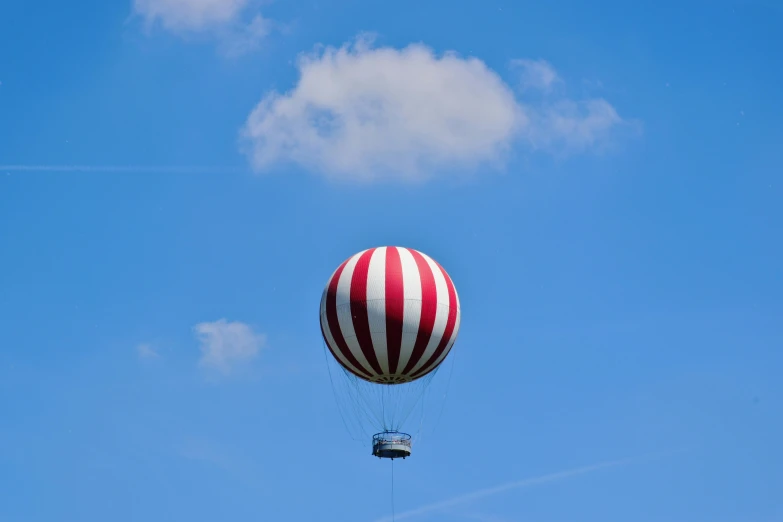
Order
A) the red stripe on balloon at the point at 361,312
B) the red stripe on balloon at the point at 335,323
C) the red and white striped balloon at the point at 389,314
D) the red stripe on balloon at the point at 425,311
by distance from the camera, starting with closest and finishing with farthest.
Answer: the red and white striped balloon at the point at 389,314, the red stripe on balloon at the point at 361,312, the red stripe on balloon at the point at 425,311, the red stripe on balloon at the point at 335,323

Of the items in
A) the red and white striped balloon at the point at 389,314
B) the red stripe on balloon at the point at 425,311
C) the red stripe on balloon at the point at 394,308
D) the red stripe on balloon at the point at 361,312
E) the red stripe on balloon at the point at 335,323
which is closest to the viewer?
the red stripe on balloon at the point at 394,308

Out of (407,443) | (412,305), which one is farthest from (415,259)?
(407,443)

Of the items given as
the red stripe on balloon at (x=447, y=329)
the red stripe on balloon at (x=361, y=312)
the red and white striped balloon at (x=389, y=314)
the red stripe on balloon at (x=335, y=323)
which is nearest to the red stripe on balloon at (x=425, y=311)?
the red and white striped balloon at (x=389, y=314)

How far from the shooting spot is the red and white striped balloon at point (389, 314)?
99.9m

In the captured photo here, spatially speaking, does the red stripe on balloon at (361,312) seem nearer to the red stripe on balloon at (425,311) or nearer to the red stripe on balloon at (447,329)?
the red stripe on balloon at (425,311)

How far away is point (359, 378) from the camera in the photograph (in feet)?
340

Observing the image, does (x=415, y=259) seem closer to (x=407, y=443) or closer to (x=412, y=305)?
(x=412, y=305)

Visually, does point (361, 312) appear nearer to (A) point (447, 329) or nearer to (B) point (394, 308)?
(B) point (394, 308)

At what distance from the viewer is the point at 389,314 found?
→ 99.6m

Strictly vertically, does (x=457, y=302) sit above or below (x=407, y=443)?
above

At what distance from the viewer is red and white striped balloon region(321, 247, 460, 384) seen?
9988 cm

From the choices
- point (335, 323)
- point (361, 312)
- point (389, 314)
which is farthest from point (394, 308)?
point (335, 323)

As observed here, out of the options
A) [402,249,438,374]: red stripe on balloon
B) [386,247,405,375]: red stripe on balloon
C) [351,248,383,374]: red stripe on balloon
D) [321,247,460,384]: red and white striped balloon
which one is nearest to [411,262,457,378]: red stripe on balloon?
[321,247,460,384]: red and white striped balloon

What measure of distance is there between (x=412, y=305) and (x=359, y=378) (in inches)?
236
